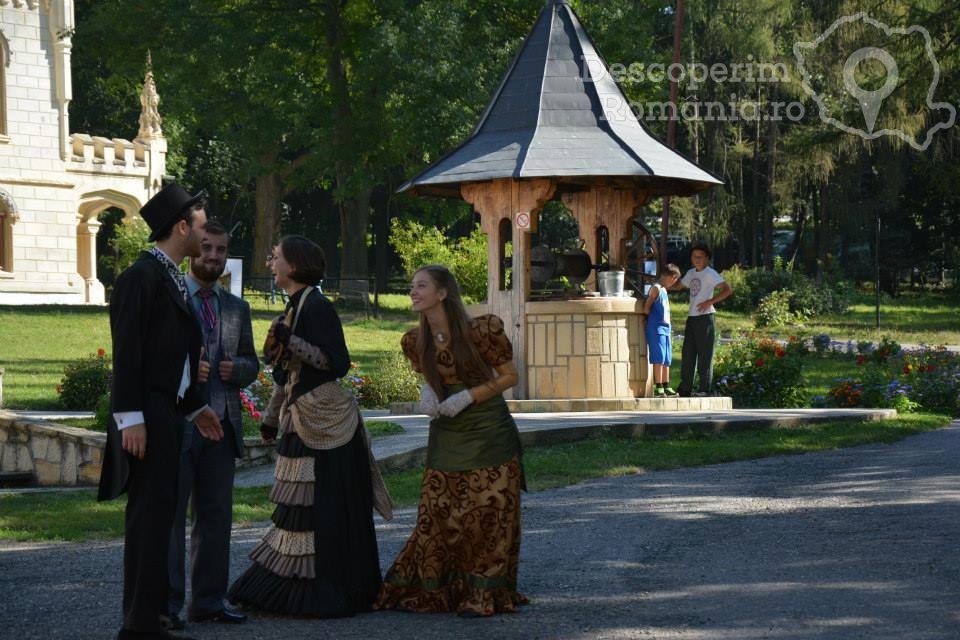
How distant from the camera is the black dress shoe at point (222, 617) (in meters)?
6.57

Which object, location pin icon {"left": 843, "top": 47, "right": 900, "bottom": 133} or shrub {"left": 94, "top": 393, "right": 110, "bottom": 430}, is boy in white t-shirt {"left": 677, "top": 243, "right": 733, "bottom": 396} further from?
location pin icon {"left": 843, "top": 47, "right": 900, "bottom": 133}

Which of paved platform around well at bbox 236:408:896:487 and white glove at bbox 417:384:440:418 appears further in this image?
paved platform around well at bbox 236:408:896:487

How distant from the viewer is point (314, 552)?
682 cm

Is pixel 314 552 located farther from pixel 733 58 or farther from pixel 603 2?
pixel 733 58

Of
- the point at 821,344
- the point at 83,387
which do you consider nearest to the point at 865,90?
the point at 821,344

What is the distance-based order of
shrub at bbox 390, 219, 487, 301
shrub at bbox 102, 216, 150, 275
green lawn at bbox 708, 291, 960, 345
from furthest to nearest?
shrub at bbox 102, 216, 150, 275
shrub at bbox 390, 219, 487, 301
green lawn at bbox 708, 291, 960, 345

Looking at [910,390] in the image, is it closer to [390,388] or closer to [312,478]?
[390,388]

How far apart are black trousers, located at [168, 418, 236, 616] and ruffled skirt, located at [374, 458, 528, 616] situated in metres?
0.84

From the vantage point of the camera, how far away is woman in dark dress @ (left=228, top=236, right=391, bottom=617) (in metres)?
6.82

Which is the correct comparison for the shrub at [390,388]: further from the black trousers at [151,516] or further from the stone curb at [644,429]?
the black trousers at [151,516]

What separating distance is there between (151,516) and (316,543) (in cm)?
111

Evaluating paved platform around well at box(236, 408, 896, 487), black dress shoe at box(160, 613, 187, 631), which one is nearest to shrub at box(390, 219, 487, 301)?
paved platform around well at box(236, 408, 896, 487)

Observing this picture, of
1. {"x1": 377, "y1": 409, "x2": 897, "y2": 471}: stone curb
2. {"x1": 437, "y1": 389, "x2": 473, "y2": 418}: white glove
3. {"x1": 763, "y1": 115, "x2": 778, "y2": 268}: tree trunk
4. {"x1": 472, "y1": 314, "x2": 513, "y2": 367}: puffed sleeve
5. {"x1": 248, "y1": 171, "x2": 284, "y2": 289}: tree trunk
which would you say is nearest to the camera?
{"x1": 437, "y1": 389, "x2": 473, "y2": 418}: white glove

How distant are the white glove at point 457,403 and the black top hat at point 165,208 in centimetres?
165
